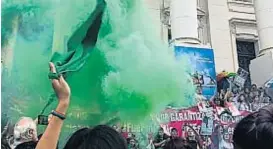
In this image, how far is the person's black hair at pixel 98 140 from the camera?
1.97m

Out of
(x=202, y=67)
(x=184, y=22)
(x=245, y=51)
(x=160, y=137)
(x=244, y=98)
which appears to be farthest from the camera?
(x=245, y=51)

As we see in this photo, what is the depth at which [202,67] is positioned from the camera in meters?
8.84

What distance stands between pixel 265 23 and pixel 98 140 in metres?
11.8

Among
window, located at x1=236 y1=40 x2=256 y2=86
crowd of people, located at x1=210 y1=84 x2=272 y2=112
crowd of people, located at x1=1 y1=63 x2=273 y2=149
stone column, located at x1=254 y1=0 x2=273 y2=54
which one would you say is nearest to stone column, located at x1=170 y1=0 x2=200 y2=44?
stone column, located at x1=254 y1=0 x2=273 y2=54

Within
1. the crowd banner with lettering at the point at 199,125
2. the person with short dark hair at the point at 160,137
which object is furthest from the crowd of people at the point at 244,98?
the person with short dark hair at the point at 160,137

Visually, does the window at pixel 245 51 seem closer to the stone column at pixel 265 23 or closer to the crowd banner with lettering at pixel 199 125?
the stone column at pixel 265 23

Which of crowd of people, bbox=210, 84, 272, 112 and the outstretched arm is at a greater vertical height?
crowd of people, bbox=210, 84, 272, 112

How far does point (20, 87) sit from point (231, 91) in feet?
12.6

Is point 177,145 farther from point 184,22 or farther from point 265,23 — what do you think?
point 265,23

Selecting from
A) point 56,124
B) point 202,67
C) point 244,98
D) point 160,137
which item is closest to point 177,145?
point 56,124

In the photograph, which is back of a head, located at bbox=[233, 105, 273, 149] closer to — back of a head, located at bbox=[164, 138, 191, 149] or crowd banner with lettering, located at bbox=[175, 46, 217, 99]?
back of a head, located at bbox=[164, 138, 191, 149]

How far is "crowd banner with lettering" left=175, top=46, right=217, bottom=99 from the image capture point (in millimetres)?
8539

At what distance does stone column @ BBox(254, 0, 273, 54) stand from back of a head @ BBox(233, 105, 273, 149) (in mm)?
11056

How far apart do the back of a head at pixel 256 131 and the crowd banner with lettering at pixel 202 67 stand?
248 inches
